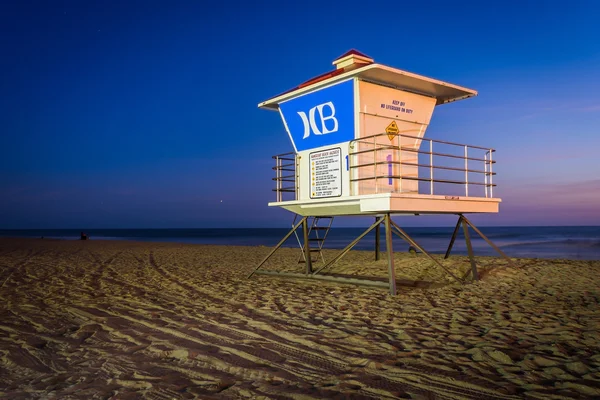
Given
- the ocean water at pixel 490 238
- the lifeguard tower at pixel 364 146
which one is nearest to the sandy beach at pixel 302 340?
the lifeguard tower at pixel 364 146

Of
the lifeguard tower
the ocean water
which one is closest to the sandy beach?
the lifeguard tower

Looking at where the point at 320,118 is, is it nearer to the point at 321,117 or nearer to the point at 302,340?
the point at 321,117

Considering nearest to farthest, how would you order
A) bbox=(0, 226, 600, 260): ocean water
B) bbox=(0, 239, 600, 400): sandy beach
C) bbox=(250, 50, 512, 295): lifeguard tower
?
bbox=(0, 239, 600, 400): sandy beach
bbox=(250, 50, 512, 295): lifeguard tower
bbox=(0, 226, 600, 260): ocean water

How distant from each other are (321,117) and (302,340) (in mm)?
6065

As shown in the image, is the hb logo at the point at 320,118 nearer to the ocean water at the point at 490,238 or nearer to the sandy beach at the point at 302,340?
the sandy beach at the point at 302,340

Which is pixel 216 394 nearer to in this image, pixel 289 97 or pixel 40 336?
pixel 40 336

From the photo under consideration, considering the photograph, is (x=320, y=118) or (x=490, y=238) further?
(x=490, y=238)

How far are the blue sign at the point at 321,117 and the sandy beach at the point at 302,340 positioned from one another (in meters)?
3.41

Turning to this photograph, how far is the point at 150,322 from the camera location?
723 centimetres

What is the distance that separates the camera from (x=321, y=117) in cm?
1084

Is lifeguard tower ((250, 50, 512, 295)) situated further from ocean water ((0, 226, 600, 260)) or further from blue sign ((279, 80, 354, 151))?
ocean water ((0, 226, 600, 260))

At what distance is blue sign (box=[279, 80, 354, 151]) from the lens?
1018 cm

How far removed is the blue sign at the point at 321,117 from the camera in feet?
33.4

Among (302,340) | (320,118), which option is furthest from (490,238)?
(302,340)
